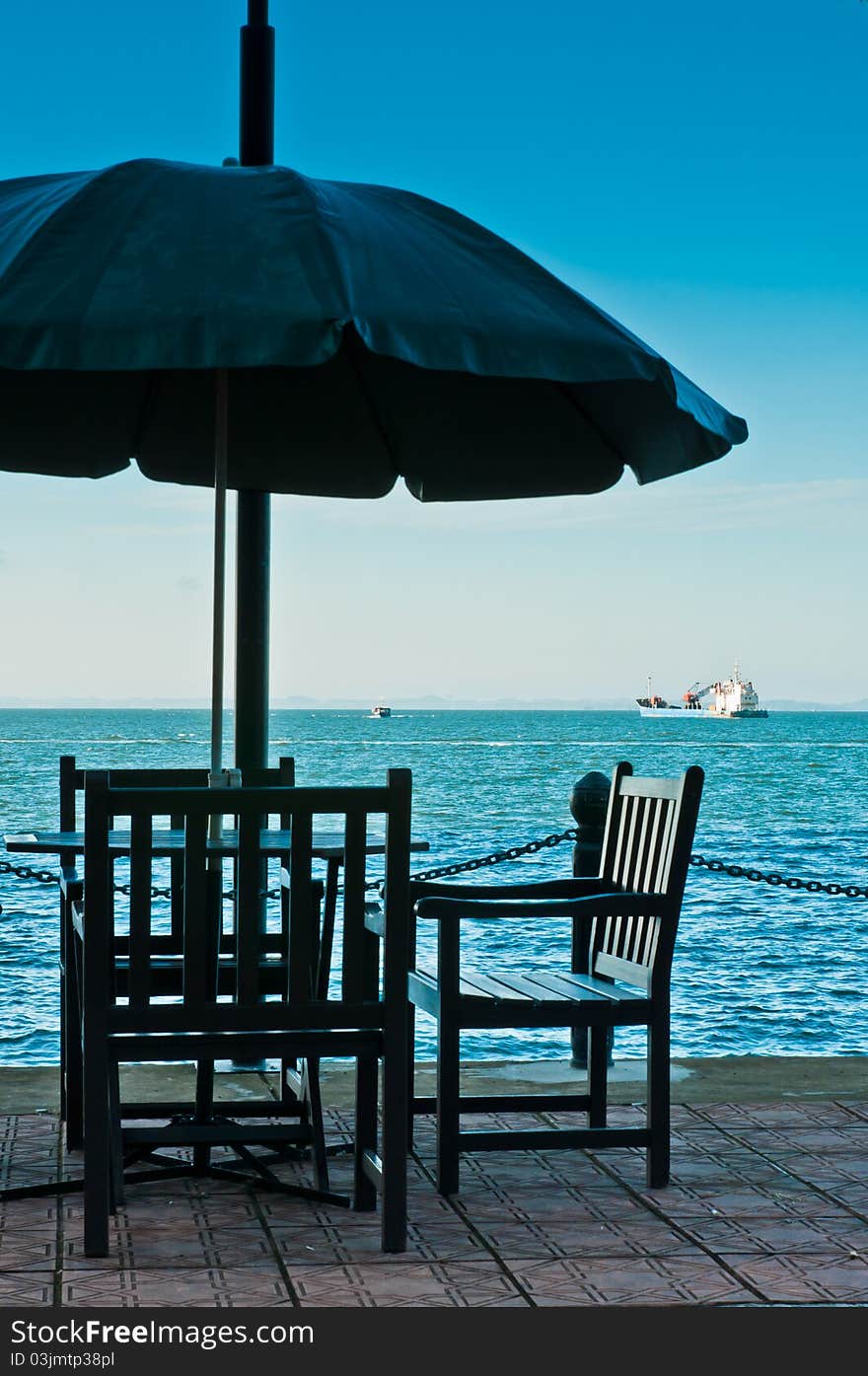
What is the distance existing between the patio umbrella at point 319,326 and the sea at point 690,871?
13.7 feet

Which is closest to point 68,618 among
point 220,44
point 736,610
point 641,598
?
point 641,598

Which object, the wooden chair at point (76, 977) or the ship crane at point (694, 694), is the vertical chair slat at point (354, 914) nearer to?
the wooden chair at point (76, 977)

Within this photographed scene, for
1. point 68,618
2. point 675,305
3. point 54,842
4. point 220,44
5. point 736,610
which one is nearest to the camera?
point 54,842

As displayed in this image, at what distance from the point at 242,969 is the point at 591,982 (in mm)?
1194

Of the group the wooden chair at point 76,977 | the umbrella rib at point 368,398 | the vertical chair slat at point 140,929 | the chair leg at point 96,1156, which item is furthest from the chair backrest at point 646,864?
the umbrella rib at point 368,398

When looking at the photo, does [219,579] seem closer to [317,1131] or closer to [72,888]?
[72,888]

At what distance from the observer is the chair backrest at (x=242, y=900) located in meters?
3.11

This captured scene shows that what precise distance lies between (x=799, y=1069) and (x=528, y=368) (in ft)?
9.69

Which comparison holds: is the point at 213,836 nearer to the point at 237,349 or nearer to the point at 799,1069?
the point at 237,349

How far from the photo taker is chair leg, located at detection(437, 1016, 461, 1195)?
3604 millimetres

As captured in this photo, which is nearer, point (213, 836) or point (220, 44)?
point (213, 836)

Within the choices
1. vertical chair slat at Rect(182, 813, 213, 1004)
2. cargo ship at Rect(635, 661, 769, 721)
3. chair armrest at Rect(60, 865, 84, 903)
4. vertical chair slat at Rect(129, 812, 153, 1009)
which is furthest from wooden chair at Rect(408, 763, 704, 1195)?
cargo ship at Rect(635, 661, 769, 721)

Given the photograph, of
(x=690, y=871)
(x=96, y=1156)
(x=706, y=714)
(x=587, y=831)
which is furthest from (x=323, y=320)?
(x=706, y=714)

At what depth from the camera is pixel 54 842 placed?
12.2 feet
